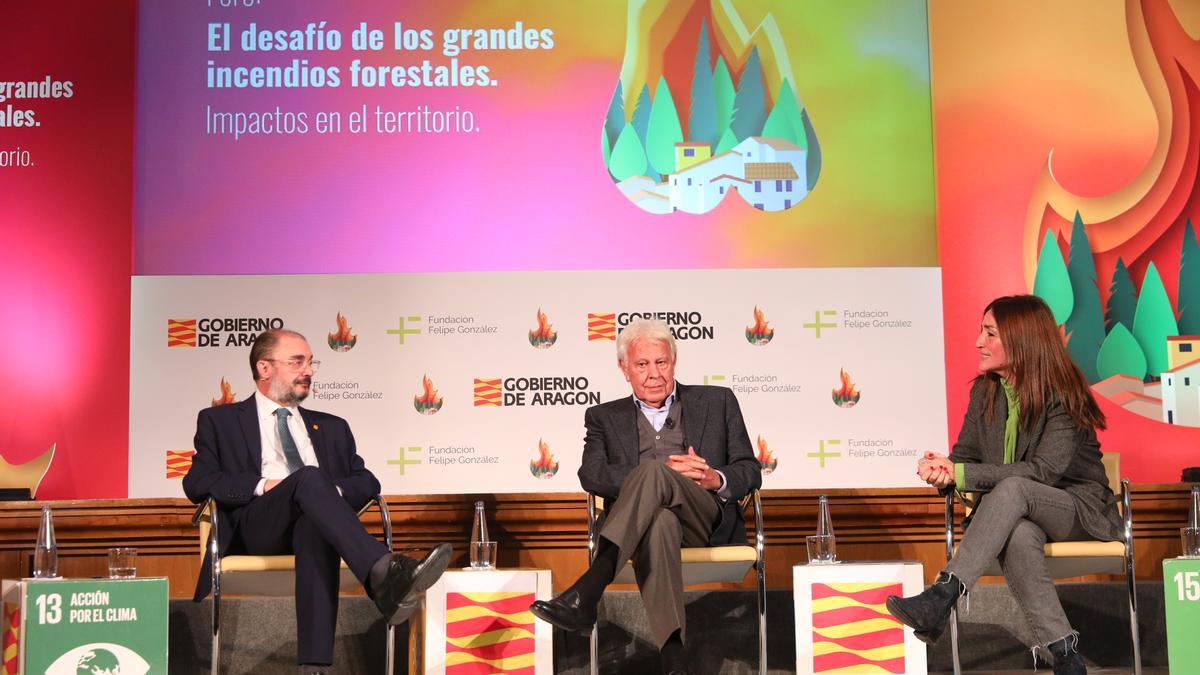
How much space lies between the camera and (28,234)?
5566 mm

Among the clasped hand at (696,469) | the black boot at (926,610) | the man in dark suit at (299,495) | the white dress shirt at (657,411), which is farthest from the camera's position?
the white dress shirt at (657,411)

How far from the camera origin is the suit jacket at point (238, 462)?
350cm

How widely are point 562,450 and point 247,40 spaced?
2234 millimetres

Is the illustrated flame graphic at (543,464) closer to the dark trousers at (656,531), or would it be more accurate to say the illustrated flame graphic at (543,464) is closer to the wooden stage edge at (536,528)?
the wooden stage edge at (536,528)

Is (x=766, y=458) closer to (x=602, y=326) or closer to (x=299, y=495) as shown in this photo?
(x=602, y=326)

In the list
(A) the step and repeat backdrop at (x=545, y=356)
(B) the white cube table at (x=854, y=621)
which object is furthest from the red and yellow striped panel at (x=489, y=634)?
(A) the step and repeat backdrop at (x=545, y=356)

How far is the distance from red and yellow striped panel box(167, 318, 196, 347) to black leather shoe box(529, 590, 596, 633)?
276 centimetres

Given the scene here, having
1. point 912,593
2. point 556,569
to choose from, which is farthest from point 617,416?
point 912,593

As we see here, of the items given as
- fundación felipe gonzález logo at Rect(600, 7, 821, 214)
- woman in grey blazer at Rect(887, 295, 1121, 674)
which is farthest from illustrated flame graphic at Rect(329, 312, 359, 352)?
woman in grey blazer at Rect(887, 295, 1121, 674)

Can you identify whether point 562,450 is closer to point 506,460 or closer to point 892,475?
point 506,460

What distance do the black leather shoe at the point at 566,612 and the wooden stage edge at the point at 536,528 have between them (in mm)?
918

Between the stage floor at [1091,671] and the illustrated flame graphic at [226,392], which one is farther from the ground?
the illustrated flame graphic at [226,392]

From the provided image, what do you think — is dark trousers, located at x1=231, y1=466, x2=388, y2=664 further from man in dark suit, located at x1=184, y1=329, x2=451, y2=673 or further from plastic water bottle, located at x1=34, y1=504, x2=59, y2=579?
plastic water bottle, located at x1=34, y1=504, x2=59, y2=579

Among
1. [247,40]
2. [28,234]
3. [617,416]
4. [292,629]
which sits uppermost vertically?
[247,40]
